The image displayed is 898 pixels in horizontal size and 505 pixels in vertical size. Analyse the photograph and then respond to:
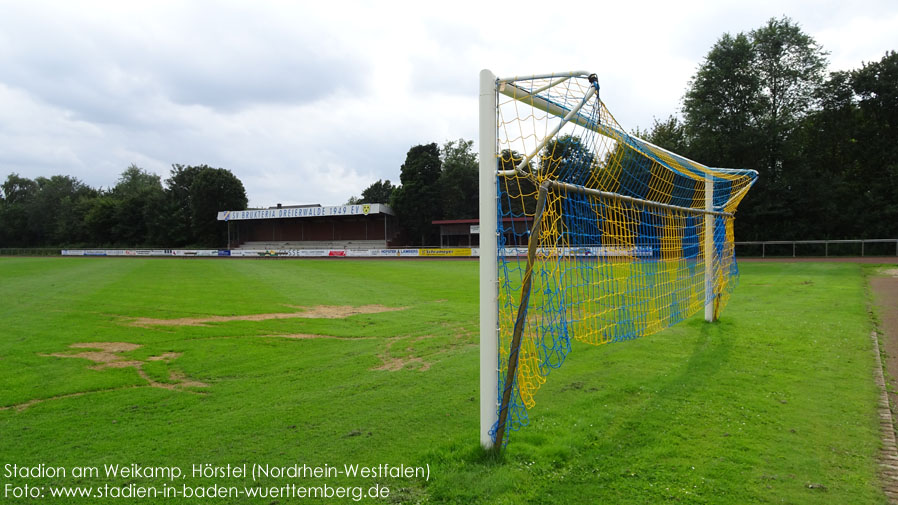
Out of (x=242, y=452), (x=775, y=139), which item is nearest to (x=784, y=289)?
(x=242, y=452)

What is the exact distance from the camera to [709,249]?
7988 millimetres

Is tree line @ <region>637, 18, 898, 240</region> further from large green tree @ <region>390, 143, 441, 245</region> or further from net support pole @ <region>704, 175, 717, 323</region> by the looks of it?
net support pole @ <region>704, 175, 717, 323</region>

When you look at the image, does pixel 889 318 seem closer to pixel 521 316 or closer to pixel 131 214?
pixel 521 316

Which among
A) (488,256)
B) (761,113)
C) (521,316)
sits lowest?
(521,316)

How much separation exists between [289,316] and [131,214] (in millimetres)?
59967

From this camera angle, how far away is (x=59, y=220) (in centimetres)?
6438

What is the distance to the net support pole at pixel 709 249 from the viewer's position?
7.90m

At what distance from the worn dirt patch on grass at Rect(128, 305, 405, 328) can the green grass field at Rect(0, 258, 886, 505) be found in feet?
0.47

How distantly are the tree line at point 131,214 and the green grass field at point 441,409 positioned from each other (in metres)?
48.8

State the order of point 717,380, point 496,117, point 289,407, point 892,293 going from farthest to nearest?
point 892,293, point 717,380, point 289,407, point 496,117

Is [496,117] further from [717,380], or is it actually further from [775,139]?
[775,139]

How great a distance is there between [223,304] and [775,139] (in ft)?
102

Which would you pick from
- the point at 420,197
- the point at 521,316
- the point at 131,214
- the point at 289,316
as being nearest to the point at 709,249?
the point at 521,316

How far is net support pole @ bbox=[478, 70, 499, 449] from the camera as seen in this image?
3.25 meters
